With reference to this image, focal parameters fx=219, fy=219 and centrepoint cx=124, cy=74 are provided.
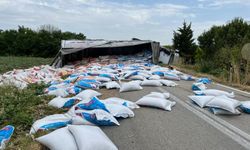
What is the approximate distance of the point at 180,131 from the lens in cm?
279

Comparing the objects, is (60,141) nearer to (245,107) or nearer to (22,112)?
(22,112)

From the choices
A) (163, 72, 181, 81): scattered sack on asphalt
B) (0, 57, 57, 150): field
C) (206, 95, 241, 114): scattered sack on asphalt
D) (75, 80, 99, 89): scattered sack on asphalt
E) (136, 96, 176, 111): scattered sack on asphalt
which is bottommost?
(0, 57, 57, 150): field

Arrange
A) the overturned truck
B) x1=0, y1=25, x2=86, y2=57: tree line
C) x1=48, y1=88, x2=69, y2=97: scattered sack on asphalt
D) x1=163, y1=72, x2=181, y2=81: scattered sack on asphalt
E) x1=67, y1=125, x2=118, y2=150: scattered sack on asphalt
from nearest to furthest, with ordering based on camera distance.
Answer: x1=67, y1=125, x2=118, y2=150: scattered sack on asphalt → x1=48, y1=88, x2=69, y2=97: scattered sack on asphalt → x1=163, y1=72, x2=181, y2=81: scattered sack on asphalt → the overturned truck → x1=0, y1=25, x2=86, y2=57: tree line

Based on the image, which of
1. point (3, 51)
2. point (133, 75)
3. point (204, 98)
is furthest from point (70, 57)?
point (3, 51)

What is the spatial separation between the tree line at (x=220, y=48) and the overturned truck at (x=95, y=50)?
300 centimetres

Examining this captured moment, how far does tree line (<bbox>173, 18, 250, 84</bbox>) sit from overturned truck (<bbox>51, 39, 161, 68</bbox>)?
3.00 meters

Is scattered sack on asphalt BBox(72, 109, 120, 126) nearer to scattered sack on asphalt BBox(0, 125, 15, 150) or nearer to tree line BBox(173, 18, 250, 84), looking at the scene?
scattered sack on asphalt BBox(0, 125, 15, 150)

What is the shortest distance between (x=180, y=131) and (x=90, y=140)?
1.25 m

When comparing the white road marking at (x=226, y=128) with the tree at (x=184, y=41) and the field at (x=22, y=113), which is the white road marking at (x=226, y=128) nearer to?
the field at (x=22, y=113)

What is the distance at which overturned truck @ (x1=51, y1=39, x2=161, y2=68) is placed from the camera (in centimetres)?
1302

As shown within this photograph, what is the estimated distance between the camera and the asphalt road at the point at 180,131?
240 cm

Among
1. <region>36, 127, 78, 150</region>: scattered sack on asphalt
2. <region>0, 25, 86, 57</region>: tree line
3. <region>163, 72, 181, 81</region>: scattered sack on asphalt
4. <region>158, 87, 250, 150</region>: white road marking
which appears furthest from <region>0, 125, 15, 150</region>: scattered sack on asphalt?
<region>0, 25, 86, 57</region>: tree line

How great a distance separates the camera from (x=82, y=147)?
6.61ft

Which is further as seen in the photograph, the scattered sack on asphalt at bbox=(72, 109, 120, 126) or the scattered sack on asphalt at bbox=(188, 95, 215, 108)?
the scattered sack on asphalt at bbox=(188, 95, 215, 108)
